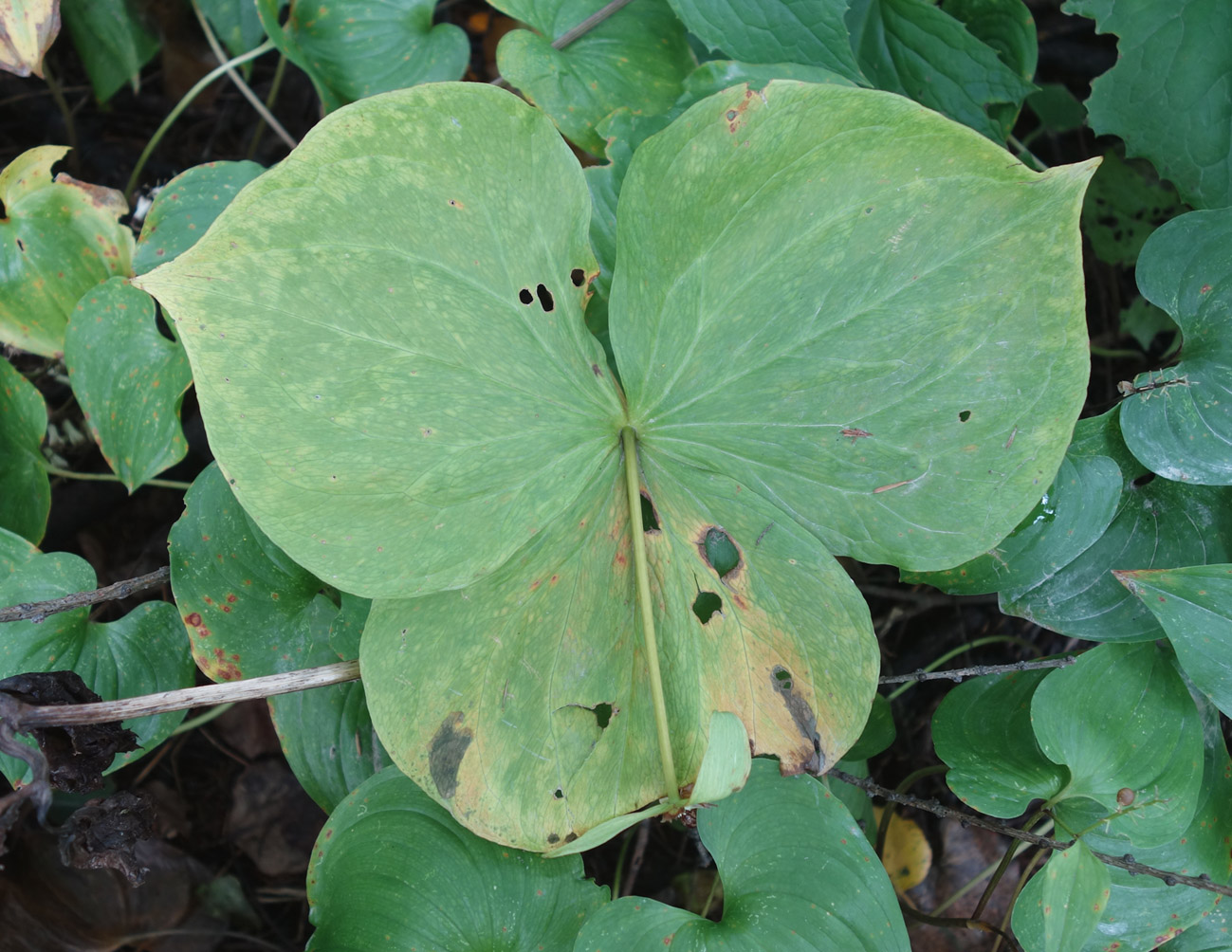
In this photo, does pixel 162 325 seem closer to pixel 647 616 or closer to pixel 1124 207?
pixel 647 616

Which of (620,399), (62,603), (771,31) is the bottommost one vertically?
(62,603)

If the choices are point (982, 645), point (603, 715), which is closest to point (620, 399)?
point (603, 715)

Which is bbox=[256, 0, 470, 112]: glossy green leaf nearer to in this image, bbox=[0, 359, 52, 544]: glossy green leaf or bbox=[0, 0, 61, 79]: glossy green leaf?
bbox=[0, 0, 61, 79]: glossy green leaf

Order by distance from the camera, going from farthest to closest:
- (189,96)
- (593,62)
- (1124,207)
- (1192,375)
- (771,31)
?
(1124,207) → (189,96) → (593,62) → (771,31) → (1192,375)

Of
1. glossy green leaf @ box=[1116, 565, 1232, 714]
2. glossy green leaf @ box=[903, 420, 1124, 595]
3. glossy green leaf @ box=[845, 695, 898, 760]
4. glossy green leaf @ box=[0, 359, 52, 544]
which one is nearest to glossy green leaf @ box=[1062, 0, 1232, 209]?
glossy green leaf @ box=[903, 420, 1124, 595]

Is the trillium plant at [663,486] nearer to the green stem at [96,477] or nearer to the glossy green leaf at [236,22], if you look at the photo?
the green stem at [96,477]

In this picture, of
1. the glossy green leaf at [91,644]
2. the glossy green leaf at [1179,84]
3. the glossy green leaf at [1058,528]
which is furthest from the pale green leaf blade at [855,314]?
the glossy green leaf at [91,644]

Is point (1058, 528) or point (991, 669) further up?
point (1058, 528)
